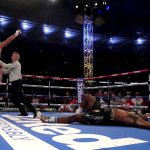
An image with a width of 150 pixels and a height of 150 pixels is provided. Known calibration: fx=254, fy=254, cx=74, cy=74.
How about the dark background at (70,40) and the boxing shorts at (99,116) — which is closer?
the boxing shorts at (99,116)

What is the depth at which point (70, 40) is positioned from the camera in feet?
41.3

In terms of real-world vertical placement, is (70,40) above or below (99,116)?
above

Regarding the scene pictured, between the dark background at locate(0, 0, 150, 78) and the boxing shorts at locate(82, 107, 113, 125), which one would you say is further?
the dark background at locate(0, 0, 150, 78)

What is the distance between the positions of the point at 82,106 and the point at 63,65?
1284cm

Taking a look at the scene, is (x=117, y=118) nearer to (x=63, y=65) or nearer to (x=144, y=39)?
(x=144, y=39)

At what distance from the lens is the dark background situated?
29.4 ft

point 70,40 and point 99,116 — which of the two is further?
point 70,40

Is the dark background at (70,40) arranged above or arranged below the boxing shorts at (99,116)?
above

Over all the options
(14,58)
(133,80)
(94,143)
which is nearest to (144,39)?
(133,80)

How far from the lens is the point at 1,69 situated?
3.54 meters

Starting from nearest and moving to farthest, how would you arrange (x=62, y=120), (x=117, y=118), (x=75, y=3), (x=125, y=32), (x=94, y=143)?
(x=94, y=143)
(x=117, y=118)
(x=62, y=120)
(x=75, y=3)
(x=125, y=32)

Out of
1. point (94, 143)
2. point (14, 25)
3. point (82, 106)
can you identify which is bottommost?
point (94, 143)

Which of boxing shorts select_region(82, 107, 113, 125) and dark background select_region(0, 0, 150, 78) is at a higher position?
dark background select_region(0, 0, 150, 78)

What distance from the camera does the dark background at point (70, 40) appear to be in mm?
8969
